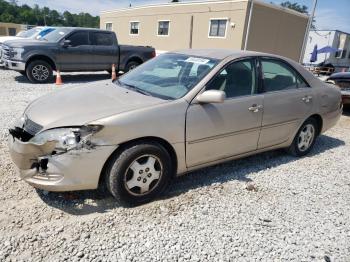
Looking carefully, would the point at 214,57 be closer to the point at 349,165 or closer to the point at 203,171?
the point at 203,171

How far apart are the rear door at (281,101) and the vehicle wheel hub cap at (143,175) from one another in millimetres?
1624

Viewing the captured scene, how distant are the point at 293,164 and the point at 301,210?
4.37ft

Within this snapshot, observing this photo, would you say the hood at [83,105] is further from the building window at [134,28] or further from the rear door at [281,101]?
the building window at [134,28]

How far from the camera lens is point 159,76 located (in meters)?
3.94

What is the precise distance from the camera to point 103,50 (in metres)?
11.3

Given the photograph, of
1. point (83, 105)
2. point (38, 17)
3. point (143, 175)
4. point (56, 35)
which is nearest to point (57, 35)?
point (56, 35)

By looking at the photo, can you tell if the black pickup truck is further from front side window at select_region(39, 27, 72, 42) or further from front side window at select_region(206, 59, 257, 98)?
front side window at select_region(206, 59, 257, 98)

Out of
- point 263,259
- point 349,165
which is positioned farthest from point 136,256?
point 349,165

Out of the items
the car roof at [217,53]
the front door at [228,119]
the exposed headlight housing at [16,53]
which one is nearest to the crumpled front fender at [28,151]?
the front door at [228,119]

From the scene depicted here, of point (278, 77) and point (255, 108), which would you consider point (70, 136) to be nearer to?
point (255, 108)

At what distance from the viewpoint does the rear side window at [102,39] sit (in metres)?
11.2

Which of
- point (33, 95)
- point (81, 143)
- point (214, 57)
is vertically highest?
point (214, 57)

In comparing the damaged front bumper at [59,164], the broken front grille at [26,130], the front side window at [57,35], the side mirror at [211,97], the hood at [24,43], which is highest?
the front side window at [57,35]

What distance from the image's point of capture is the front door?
339 cm
